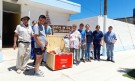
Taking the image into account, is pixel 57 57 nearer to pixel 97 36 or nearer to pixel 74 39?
pixel 74 39

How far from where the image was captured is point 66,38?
25.2 ft

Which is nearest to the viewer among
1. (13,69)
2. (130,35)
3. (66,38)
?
(13,69)

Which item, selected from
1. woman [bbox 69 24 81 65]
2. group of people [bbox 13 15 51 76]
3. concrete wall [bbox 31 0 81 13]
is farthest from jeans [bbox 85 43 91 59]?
concrete wall [bbox 31 0 81 13]

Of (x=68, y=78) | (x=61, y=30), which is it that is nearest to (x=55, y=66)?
(x=68, y=78)

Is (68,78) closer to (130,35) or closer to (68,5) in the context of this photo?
(68,5)

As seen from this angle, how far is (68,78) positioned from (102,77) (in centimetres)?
116

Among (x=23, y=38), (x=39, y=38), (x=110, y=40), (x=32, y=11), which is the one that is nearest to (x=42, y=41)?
(x=39, y=38)

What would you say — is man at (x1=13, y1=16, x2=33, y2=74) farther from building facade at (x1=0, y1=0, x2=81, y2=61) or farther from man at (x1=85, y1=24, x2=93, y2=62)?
building facade at (x1=0, y1=0, x2=81, y2=61)

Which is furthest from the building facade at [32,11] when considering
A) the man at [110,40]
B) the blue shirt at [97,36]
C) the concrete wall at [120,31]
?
the man at [110,40]

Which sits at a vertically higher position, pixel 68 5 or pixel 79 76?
pixel 68 5

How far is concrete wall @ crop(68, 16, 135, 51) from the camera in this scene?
1163cm

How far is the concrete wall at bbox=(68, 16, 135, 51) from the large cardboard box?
181 inches

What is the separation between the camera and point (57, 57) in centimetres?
653

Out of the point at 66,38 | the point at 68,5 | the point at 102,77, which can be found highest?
the point at 68,5
